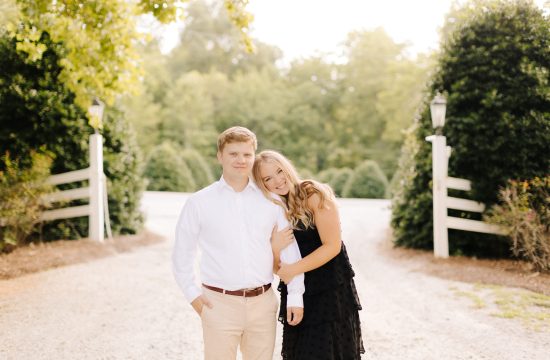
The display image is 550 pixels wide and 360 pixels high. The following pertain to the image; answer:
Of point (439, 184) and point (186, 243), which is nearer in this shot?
point (186, 243)

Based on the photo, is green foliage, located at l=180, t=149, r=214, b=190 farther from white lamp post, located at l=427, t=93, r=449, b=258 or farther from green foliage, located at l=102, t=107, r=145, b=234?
white lamp post, located at l=427, t=93, r=449, b=258

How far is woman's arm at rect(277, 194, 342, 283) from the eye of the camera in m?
2.82

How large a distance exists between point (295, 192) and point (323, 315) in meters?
0.66

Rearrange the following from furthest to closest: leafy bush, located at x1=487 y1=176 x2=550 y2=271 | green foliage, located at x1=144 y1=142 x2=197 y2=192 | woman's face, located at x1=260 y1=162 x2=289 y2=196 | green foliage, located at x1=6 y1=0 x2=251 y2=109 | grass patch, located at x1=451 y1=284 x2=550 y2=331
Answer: green foliage, located at x1=144 y1=142 x2=197 y2=192
green foliage, located at x1=6 y1=0 x2=251 y2=109
leafy bush, located at x1=487 y1=176 x2=550 y2=271
grass patch, located at x1=451 y1=284 x2=550 y2=331
woman's face, located at x1=260 y1=162 x2=289 y2=196

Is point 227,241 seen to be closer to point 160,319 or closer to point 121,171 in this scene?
point 160,319

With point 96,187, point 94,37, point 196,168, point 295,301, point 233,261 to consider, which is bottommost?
point 295,301

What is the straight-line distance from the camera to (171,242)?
420 inches

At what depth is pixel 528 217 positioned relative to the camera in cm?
710

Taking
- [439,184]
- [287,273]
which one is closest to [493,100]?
[439,184]

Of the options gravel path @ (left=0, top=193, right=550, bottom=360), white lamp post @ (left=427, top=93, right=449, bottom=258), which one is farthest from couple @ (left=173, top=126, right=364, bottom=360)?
white lamp post @ (left=427, top=93, right=449, bottom=258)

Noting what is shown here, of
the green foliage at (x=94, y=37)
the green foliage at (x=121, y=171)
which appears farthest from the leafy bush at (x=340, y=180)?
the green foliage at (x=94, y=37)

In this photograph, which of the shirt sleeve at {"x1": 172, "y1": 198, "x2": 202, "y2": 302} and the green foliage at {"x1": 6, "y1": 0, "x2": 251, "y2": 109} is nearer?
the shirt sleeve at {"x1": 172, "y1": 198, "x2": 202, "y2": 302}

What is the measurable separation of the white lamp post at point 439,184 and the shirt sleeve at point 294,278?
230 inches

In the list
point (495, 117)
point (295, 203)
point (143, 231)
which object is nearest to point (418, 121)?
point (495, 117)
